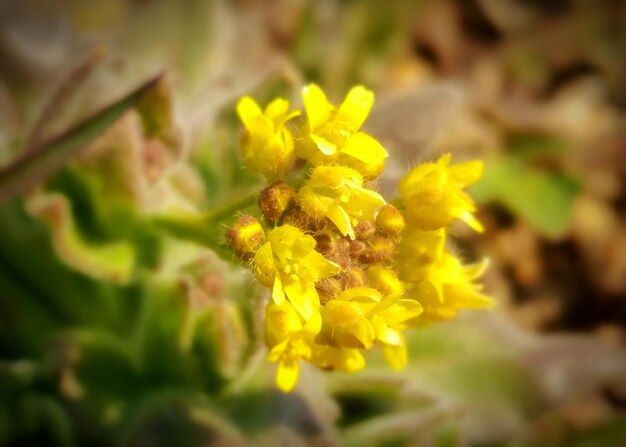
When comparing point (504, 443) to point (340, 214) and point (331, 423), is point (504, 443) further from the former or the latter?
point (340, 214)

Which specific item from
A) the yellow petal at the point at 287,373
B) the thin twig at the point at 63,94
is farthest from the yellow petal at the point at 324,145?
the thin twig at the point at 63,94

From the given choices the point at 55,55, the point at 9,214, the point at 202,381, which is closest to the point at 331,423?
the point at 202,381

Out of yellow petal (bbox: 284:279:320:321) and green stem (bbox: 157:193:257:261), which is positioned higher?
green stem (bbox: 157:193:257:261)

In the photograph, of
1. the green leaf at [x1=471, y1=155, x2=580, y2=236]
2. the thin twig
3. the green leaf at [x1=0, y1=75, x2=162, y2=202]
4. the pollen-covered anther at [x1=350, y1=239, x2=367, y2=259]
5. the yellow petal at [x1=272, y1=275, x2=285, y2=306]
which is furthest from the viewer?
the green leaf at [x1=471, y1=155, x2=580, y2=236]

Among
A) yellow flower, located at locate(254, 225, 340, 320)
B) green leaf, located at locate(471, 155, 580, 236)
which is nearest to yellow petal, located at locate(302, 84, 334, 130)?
yellow flower, located at locate(254, 225, 340, 320)

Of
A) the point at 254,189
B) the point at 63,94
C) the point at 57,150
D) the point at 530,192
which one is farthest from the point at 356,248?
the point at 530,192

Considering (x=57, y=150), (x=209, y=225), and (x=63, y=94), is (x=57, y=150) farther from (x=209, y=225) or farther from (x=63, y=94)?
(x=209, y=225)

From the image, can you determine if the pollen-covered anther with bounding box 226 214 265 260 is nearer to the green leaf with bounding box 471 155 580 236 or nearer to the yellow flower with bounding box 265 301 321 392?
the yellow flower with bounding box 265 301 321 392
